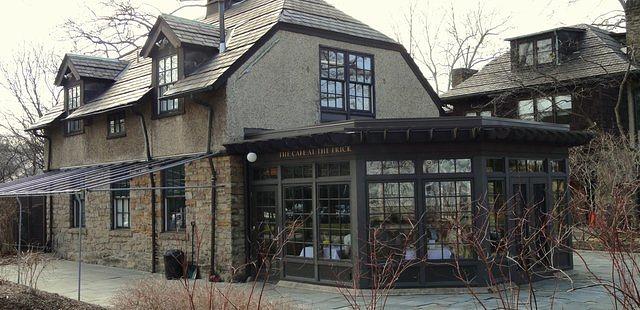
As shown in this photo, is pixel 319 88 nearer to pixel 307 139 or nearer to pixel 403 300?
pixel 307 139

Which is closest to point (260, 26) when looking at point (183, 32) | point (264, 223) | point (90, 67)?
point (183, 32)

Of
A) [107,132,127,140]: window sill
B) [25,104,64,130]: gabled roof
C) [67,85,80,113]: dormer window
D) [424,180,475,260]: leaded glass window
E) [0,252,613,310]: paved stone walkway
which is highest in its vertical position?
[67,85,80,113]: dormer window

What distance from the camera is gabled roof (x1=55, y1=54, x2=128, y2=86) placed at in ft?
60.0

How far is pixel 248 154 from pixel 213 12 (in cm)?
759

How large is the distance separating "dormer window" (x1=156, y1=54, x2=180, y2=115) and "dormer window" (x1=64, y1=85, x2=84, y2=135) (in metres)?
4.46

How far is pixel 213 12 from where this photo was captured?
745 inches

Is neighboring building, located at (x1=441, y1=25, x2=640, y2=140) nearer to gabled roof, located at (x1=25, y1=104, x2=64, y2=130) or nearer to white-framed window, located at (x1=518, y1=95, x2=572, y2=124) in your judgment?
white-framed window, located at (x1=518, y1=95, x2=572, y2=124)

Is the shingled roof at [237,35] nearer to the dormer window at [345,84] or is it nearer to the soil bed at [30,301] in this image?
the dormer window at [345,84]

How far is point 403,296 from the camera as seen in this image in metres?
10.7

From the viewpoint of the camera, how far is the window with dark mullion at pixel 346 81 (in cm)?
1502

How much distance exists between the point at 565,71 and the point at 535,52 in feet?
6.02

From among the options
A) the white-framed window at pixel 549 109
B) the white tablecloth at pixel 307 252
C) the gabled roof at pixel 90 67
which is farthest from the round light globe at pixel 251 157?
the white-framed window at pixel 549 109

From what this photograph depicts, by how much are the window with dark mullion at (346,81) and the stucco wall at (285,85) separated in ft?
0.62

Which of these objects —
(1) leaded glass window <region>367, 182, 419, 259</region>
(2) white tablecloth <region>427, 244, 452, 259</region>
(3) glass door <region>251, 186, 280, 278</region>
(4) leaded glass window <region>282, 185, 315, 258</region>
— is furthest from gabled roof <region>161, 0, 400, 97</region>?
(2) white tablecloth <region>427, 244, 452, 259</region>
